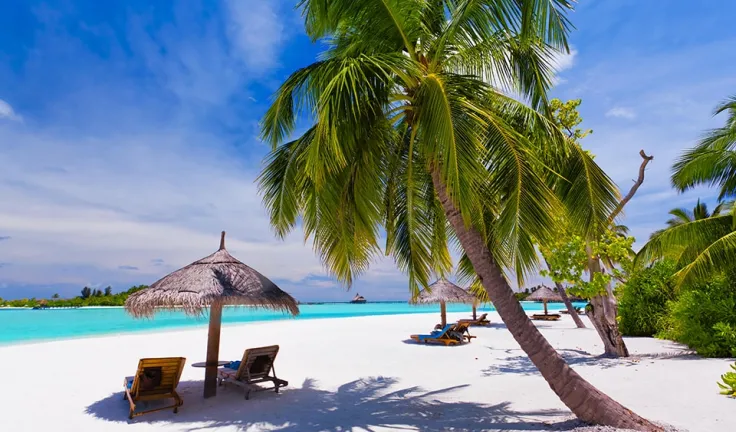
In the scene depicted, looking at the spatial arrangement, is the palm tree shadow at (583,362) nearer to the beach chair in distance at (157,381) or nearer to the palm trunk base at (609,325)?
the palm trunk base at (609,325)

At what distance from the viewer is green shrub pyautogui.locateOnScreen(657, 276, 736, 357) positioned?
28.9 feet

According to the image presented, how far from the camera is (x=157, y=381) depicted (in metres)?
5.76

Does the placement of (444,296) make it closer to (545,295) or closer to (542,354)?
(545,295)

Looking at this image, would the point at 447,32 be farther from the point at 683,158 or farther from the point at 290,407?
the point at 683,158

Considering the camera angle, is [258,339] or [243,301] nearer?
[243,301]

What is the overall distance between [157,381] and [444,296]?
11.8m

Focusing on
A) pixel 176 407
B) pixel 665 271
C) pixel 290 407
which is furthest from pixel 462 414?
pixel 665 271

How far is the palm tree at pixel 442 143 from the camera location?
4410 millimetres

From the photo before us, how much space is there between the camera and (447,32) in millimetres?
4793

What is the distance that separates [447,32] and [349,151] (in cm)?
176

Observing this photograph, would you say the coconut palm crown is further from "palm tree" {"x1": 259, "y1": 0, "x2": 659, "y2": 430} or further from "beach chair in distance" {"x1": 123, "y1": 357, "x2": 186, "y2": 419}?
"beach chair in distance" {"x1": 123, "y1": 357, "x2": 186, "y2": 419}

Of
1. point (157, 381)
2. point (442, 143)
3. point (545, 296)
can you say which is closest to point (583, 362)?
point (442, 143)

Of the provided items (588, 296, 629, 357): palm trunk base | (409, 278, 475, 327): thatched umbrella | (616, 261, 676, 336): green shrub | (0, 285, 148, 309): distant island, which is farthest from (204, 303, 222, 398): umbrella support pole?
(0, 285, 148, 309): distant island

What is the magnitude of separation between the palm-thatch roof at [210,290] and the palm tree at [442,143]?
0.98 metres
